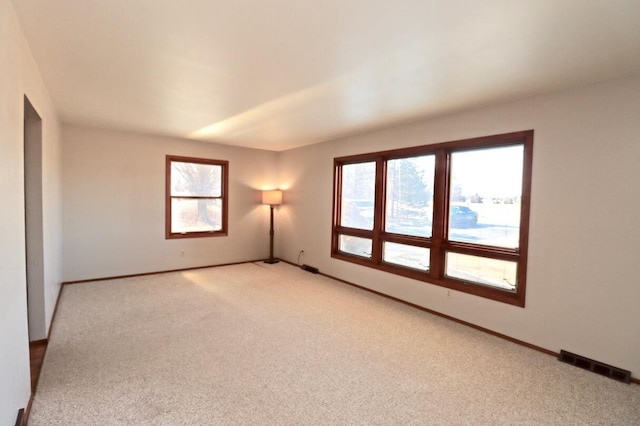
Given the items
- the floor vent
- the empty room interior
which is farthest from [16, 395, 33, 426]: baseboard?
the floor vent

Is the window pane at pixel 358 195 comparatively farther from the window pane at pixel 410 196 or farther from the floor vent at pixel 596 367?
the floor vent at pixel 596 367

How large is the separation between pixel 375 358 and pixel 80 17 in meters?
3.26

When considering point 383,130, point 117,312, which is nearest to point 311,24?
point 383,130

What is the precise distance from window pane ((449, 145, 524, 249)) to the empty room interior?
2cm

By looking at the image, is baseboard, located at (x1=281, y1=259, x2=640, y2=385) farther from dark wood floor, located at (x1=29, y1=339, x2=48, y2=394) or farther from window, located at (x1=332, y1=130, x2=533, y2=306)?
dark wood floor, located at (x1=29, y1=339, x2=48, y2=394)

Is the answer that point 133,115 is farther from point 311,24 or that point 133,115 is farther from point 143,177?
point 311,24

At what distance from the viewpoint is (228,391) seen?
2.24 metres

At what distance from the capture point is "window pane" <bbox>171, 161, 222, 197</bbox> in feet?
18.5

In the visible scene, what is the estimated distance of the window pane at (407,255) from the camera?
13.6 ft

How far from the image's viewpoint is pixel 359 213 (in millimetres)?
5105

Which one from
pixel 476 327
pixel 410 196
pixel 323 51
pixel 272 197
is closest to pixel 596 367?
pixel 476 327

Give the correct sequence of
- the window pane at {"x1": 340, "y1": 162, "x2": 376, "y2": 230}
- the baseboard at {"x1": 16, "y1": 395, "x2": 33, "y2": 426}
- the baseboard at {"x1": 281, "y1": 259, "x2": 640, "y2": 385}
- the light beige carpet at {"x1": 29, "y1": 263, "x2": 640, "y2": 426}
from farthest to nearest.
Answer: the window pane at {"x1": 340, "y1": 162, "x2": 376, "y2": 230}
the baseboard at {"x1": 281, "y1": 259, "x2": 640, "y2": 385}
the light beige carpet at {"x1": 29, "y1": 263, "x2": 640, "y2": 426}
the baseboard at {"x1": 16, "y1": 395, "x2": 33, "y2": 426}

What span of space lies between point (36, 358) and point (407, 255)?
4.07 metres

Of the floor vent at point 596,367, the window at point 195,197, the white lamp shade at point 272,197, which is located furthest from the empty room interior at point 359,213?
the white lamp shade at point 272,197
